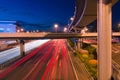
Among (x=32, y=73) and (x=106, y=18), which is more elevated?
(x=106, y=18)

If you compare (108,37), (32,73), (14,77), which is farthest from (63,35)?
(108,37)

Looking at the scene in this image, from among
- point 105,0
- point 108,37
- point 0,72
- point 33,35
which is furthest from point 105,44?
point 33,35

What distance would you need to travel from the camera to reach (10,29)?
478ft

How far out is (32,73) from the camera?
130 feet

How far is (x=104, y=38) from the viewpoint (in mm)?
17297

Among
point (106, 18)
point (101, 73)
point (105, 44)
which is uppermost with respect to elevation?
point (106, 18)

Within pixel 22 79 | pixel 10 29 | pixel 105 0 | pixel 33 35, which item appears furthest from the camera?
pixel 10 29

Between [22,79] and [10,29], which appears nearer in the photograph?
[22,79]

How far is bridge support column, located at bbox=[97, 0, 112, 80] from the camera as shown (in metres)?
17.1

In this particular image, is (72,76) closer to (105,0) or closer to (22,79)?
(22,79)

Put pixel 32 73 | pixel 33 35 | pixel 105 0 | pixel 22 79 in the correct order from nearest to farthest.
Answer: pixel 105 0 < pixel 22 79 < pixel 32 73 < pixel 33 35

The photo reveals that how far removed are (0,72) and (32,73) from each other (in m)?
7.10

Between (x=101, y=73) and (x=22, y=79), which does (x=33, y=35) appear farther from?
(x=101, y=73)

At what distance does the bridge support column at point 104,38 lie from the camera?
1711cm
